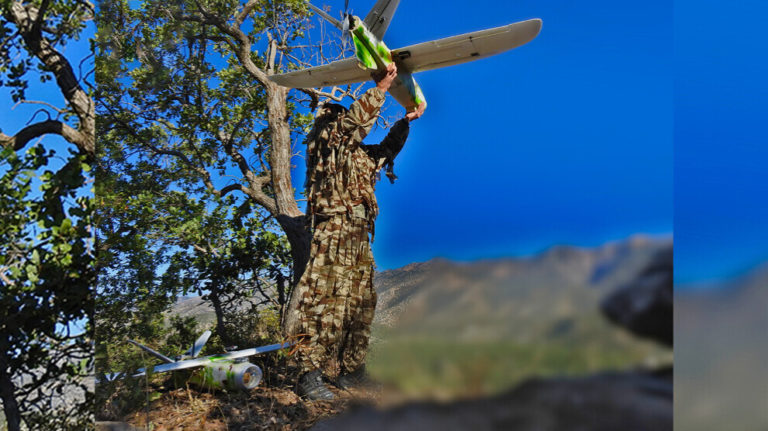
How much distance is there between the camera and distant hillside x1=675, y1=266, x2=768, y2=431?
1.46 meters

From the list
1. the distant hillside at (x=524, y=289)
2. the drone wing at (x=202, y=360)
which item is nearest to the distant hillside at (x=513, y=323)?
the distant hillside at (x=524, y=289)

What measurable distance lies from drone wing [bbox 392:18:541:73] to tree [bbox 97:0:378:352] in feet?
3.12

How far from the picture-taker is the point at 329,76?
2299mm

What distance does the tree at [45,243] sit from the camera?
224 cm

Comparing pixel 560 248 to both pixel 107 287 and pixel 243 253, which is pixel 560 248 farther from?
pixel 107 287

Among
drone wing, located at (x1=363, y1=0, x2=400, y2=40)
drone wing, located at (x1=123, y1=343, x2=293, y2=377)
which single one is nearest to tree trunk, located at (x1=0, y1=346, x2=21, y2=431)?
drone wing, located at (x1=123, y1=343, x2=293, y2=377)

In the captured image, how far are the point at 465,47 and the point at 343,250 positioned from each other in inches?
42.2

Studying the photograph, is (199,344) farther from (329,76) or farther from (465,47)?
(465,47)

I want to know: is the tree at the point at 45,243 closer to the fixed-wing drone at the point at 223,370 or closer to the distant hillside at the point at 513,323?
the fixed-wing drone at the point at 223,370

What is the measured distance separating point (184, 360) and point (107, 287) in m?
0.83

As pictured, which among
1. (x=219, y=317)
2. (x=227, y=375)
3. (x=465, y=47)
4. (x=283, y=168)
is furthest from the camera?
(x=283, y=168)

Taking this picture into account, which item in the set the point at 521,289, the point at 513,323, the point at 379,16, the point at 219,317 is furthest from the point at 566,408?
the point at 219,317

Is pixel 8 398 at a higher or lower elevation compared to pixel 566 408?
lower

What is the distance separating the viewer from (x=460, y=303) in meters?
1.72
